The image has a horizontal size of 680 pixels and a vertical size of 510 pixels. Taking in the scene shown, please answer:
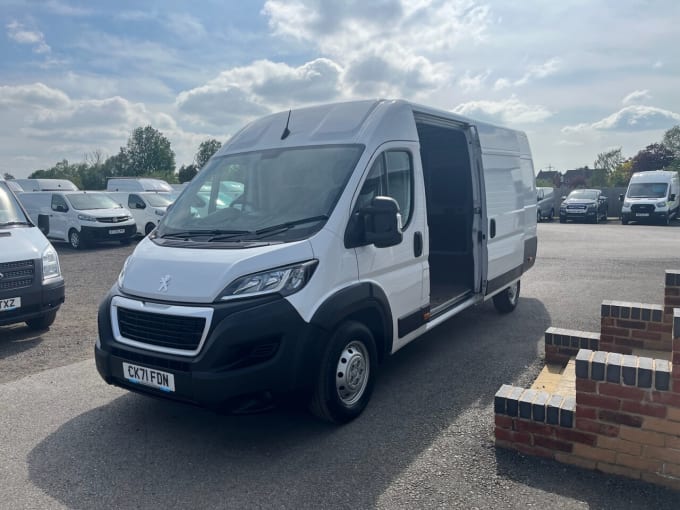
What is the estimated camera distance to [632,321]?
483 cm

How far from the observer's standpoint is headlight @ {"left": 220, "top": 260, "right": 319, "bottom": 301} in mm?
3436

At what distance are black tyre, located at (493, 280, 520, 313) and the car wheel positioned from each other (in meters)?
13.7

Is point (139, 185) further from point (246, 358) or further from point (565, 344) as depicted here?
point (246, 358)

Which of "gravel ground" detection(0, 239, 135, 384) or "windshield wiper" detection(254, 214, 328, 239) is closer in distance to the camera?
"windshield wiper" detection(254, 214, 328, 239)

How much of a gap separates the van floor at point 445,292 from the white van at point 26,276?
4.53 metres

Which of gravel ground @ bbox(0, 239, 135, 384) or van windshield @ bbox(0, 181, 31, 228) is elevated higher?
van windshield @ bbox(0, 181, 31, 228)

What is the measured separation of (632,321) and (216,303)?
373 centimetres

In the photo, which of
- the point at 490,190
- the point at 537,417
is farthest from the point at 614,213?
the point at 537,417

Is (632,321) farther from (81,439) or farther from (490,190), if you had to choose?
(81,439)

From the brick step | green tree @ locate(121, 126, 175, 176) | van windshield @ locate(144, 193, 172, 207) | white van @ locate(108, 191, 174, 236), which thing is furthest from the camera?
green tree @ locate(121, 126, 175, 176)

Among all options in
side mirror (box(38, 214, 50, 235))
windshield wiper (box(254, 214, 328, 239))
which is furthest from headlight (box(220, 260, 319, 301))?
side mirror (box(38, 214, 50, 235))

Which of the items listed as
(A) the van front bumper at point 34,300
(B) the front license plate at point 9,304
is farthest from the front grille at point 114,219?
(B) the front license plate at point 9,304

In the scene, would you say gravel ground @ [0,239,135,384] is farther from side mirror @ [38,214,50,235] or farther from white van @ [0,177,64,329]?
side mirror @ [38,214,50,235]

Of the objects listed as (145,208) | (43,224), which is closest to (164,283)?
(43,224)
